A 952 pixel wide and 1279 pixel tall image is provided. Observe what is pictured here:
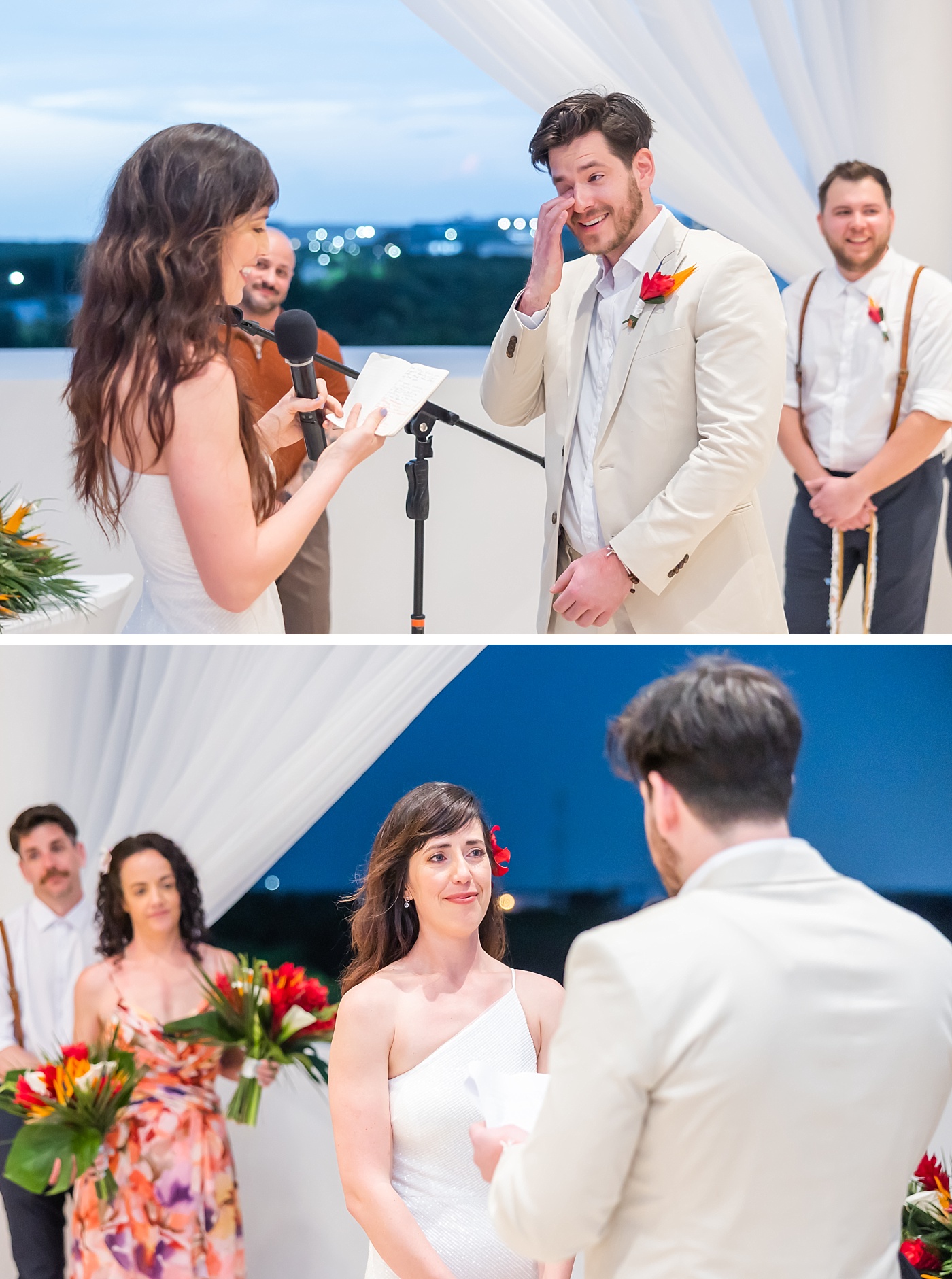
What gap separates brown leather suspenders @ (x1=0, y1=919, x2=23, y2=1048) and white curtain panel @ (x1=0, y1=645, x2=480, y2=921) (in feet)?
0.17

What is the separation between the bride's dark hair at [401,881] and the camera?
1.91 meters

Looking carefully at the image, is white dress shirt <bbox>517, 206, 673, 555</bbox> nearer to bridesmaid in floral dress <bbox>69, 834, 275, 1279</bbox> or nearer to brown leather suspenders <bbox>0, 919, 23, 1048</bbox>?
bridesmaid in floral dress <bbox>69, 834, 275, 1279</bbox>

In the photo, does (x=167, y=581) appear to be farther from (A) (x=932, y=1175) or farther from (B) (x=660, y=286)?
(A) (x=932, y=1175)

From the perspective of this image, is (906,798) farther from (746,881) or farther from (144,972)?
(144,972)

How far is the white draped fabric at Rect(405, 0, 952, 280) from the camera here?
13.4ft

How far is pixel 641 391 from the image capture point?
2506mm

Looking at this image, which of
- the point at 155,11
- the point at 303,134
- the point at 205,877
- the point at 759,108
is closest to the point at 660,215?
the point at 205,877

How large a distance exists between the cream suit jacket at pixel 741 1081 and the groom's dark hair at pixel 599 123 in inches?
68.6

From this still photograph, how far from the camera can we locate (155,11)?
A: 4469mm

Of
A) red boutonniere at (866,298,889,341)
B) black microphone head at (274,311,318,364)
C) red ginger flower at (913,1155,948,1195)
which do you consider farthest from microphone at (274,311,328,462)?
red boutonniere at (866,298,889,341)

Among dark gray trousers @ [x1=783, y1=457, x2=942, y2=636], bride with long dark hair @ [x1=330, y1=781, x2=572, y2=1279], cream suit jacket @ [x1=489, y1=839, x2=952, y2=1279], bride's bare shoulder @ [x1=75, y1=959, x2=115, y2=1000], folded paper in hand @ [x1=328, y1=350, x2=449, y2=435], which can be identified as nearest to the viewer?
cream suit jacket @ [x1=489, y1=839, x2=952, y2=1279]

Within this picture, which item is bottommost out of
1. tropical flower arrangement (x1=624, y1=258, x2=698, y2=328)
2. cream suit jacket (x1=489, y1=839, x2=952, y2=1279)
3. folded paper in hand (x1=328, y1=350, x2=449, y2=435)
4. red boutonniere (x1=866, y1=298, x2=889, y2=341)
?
cream suit jacket (x1=489, y1=839, x2=952, y2=1279)

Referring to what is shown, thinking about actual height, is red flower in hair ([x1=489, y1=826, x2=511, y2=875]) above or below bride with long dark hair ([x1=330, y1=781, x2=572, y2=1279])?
above

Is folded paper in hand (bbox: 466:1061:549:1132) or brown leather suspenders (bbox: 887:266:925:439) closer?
folded paper in hand (bbox: 466:1061:549:1132)
